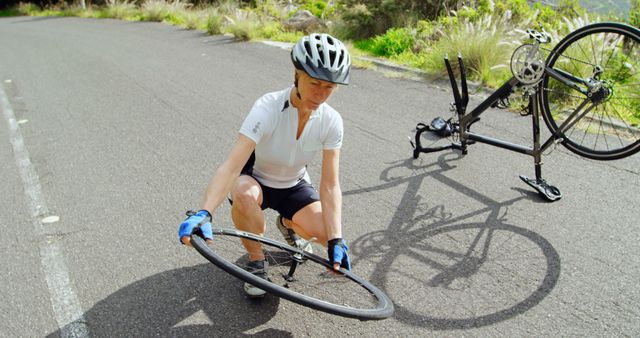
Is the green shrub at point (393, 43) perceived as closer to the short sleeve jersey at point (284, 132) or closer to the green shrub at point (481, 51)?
the green shrub at point (481, 51)

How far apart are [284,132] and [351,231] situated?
4.17 ft

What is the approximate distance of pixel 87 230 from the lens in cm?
426

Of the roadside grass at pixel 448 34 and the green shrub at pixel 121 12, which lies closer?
the roadside grass at pixel 448 34

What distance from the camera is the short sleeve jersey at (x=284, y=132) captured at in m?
3.08

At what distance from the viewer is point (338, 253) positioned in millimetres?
2973

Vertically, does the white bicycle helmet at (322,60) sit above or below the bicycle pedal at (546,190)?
above

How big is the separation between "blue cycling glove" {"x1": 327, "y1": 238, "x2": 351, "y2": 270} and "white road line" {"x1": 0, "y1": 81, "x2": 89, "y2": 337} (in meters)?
1.41

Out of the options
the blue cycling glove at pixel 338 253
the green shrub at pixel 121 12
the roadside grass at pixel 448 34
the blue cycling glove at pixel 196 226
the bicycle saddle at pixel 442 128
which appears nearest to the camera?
the blue cycling glove at pixel 196 226

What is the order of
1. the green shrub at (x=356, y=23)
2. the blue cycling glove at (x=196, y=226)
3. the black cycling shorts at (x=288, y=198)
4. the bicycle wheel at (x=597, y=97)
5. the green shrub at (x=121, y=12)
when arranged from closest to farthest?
the blue cycling glove at (x=196, y=226) < the black cycling shorts at (x=288, y=198) < the bicycle wheel at (x=597, y=97) < the green shrub at (x=356, y=23) < the green shrub at (x=121, y=12)

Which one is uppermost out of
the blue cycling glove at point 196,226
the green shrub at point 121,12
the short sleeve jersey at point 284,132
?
the short sleeve jersey at point 284,132

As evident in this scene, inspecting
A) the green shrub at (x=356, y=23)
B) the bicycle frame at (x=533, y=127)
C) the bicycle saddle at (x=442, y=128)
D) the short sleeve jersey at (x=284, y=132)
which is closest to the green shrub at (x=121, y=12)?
the green shrub at (x=356, y=23)

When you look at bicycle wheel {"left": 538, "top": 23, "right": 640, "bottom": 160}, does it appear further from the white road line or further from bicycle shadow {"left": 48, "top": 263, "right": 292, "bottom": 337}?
the white road line

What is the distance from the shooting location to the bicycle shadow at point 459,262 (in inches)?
127

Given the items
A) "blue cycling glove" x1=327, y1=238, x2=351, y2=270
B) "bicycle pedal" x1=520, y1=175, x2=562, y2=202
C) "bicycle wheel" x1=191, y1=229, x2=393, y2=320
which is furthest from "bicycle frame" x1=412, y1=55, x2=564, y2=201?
"blue cycling glove" x1=327, y1=238, x2=351, y2=270
